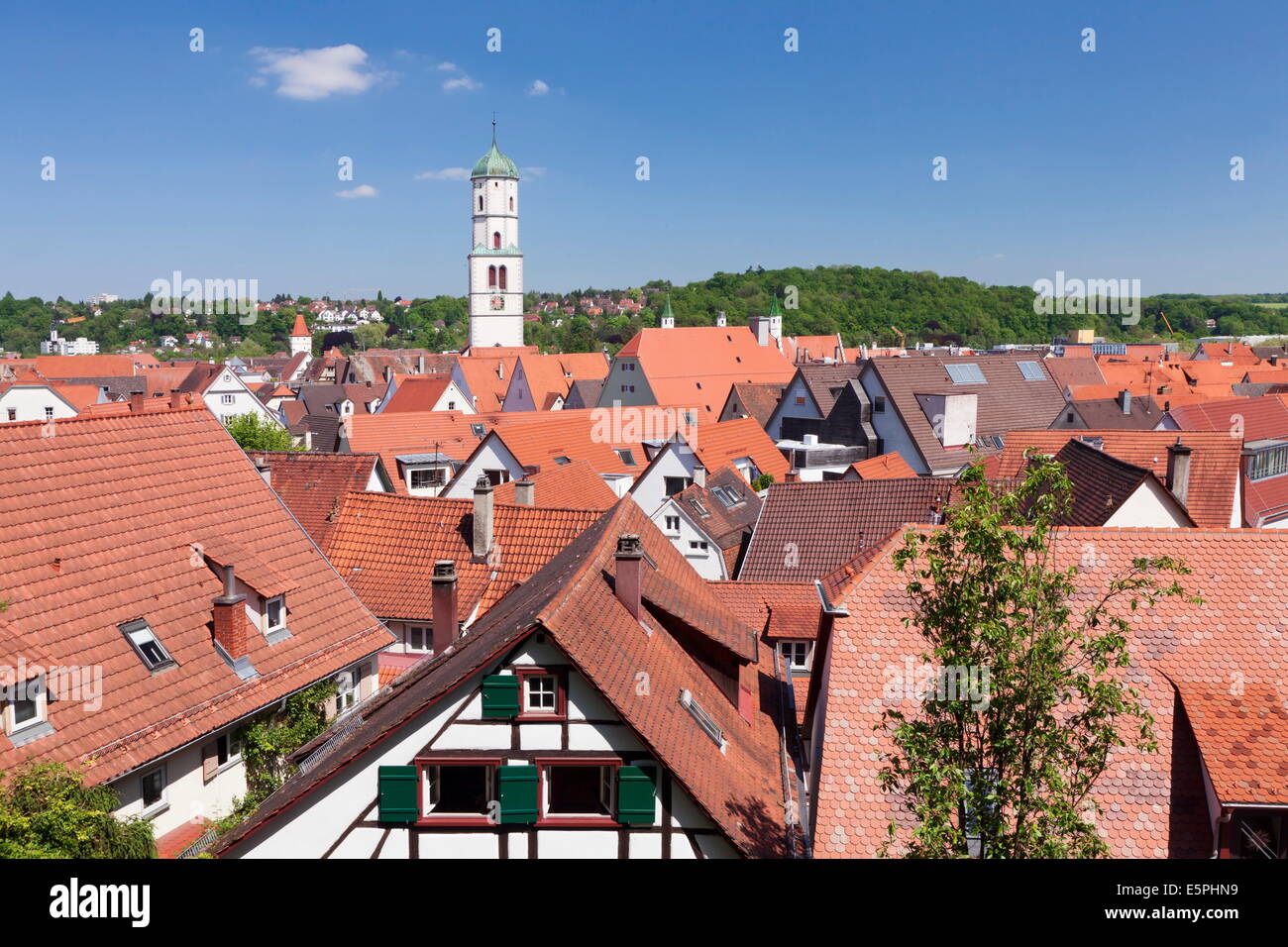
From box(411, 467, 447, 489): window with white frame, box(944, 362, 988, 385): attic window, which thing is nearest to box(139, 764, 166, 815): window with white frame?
box(411, 467, 447, 489): window with white frame

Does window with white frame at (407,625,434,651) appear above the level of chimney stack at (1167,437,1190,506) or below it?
below

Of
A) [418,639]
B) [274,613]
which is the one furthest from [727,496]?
[274,613]

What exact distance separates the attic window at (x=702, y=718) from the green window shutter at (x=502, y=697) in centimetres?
271

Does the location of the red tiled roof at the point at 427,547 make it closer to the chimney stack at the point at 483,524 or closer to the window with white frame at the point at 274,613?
the chimney stack at the point at 483,524

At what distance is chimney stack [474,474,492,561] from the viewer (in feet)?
73.9

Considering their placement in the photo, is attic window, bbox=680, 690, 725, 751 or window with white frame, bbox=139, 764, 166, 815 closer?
attic window, bbox=680, 690, 725, 751

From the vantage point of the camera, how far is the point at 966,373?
4969 centimetres

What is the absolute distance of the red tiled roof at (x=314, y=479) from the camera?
2698cm

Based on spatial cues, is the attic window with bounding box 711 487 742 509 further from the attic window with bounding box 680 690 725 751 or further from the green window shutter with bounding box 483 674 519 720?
the green window shutter with bounding box 483 674 519 720

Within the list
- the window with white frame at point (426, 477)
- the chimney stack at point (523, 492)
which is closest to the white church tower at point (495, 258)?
the window with white frame at point (426, 477)

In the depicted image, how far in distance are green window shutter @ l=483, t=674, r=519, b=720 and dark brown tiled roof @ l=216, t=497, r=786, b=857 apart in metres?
0.31

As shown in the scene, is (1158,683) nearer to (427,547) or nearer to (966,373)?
(427,547)
